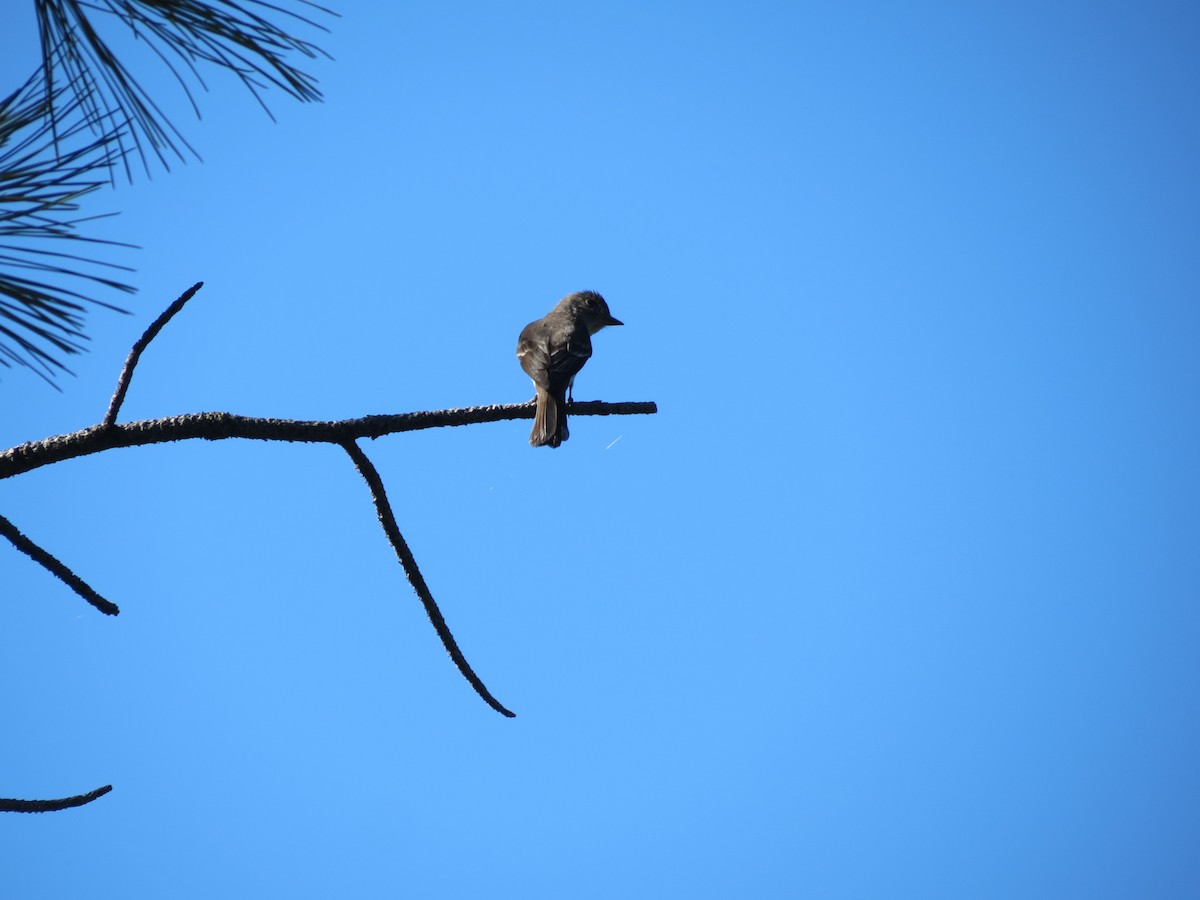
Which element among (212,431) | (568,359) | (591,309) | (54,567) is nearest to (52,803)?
(54,567)

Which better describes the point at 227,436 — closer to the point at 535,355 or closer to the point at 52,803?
the point at 52,803

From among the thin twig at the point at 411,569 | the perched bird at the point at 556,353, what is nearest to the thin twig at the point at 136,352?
the thin twig at the point at 411,569

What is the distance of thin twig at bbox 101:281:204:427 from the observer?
1993mm

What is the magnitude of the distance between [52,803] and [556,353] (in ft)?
14.5

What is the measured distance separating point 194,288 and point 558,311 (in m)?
5.58

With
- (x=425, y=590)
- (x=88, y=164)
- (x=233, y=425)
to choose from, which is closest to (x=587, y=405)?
(x=425, y=590)

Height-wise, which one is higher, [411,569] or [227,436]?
[227,436]

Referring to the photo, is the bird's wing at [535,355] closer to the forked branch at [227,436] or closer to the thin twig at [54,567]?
the forked branch at [227,436]

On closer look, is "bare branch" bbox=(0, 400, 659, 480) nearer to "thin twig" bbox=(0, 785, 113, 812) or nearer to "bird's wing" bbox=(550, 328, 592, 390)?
"thin twig" bbox=(0, 785, 113, 812)

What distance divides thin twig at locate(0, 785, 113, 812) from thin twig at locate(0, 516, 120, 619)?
0.36 m

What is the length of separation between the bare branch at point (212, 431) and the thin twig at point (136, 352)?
3cm

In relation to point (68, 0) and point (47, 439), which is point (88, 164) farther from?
point (47, 439)

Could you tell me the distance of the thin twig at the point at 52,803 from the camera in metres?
1.90

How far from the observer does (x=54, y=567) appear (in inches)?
76.7
